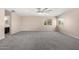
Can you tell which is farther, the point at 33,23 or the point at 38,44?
the point at 33,23

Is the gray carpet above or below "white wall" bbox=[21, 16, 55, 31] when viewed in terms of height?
below

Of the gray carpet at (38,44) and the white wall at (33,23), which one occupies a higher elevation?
the white wall at (33,23)

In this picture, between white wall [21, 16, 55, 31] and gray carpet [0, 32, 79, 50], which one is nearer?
gray carpet [0, 32, 79, 50]

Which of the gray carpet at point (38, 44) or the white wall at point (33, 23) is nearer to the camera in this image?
the gray carpet at point (38, 44)

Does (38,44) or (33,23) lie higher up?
(33,23)
